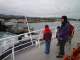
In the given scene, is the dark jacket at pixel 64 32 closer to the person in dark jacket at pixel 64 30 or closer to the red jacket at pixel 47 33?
the person in dark jacket at pixel 64 30

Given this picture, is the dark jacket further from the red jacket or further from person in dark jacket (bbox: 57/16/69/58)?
the red jacket

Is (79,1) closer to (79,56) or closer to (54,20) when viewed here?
(54,20)

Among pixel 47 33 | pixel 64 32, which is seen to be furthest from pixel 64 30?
pixel 47 33

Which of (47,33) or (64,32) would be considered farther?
(47,33)

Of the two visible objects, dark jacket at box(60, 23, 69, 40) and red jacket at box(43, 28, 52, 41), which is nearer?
dark jacket at box(60, 23, 69, 40)

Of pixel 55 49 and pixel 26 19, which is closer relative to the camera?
pixel 55 49

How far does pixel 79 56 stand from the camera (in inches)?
85.2

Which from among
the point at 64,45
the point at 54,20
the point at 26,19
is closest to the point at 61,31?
the point at 64,45

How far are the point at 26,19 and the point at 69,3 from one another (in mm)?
1160

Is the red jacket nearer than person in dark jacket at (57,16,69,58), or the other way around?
person in dark jacket at (57,16,69,58)

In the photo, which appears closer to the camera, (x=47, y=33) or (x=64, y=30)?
(x=64, y=30)

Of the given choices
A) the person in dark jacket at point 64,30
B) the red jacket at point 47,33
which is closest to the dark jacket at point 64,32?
the person in dark jacket at point 64,30

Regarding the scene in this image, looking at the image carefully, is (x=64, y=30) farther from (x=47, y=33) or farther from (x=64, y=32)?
(x=47, y=33)

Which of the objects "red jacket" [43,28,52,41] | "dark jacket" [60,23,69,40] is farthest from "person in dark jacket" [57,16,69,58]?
"red jacket" [43,28,52,41]
